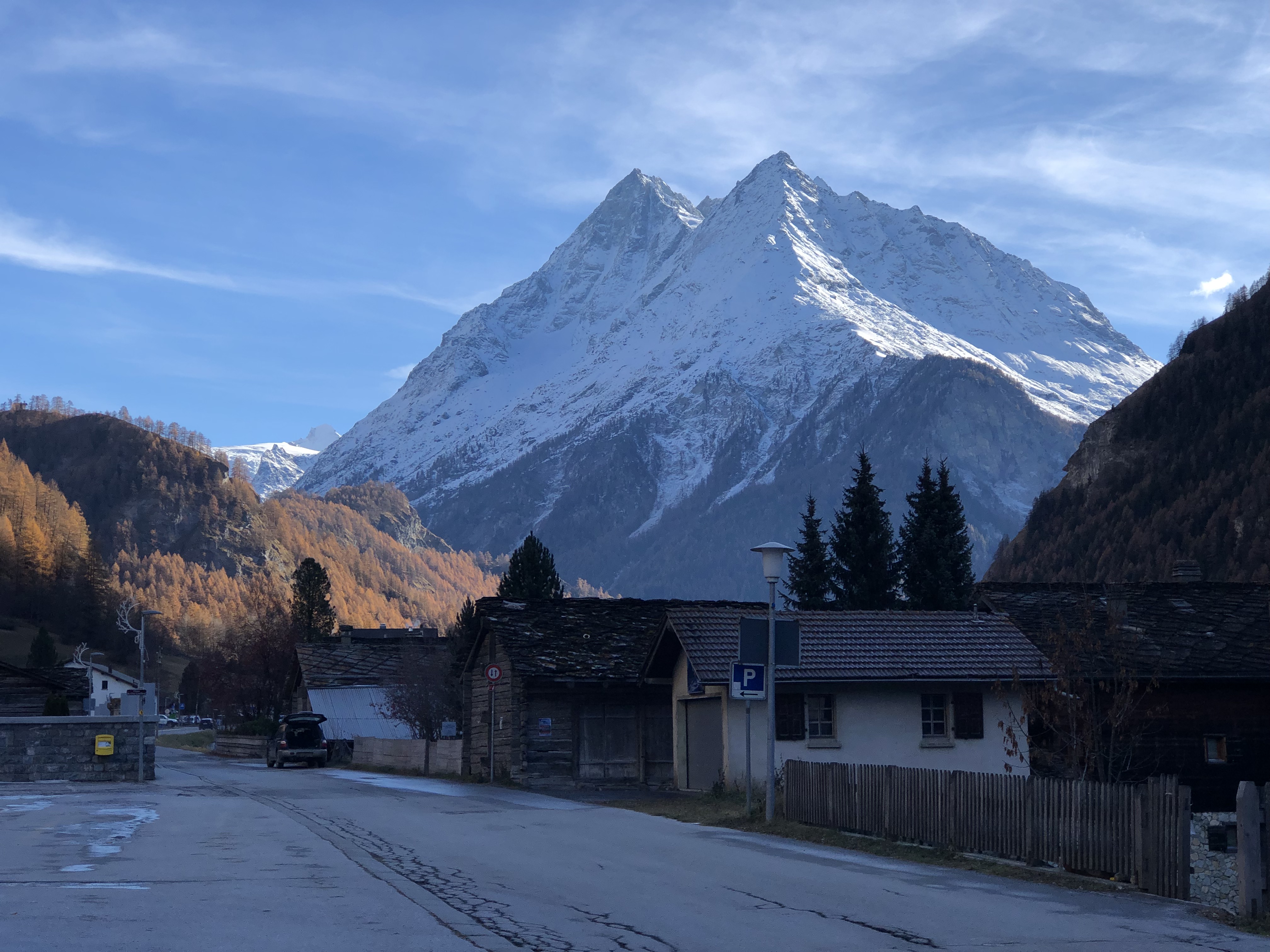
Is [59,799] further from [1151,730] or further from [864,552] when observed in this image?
[864,552]

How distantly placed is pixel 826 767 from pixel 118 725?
2696 cm

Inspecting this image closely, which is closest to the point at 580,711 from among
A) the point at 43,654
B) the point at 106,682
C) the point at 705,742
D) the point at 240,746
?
the point at 705,742

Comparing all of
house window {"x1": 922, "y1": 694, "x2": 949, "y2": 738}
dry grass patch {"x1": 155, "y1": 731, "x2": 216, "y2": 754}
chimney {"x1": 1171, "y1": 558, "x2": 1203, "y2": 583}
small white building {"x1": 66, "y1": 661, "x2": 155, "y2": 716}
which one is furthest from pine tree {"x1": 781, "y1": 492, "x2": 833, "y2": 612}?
small white building {"x1": 66, "y1": 661, "x2": 155, "y2": 716}

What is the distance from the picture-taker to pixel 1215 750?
31.5 metres

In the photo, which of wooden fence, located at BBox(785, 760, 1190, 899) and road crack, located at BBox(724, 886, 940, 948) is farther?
wooden fence, located at BBox(785, 760, 1190, 899)

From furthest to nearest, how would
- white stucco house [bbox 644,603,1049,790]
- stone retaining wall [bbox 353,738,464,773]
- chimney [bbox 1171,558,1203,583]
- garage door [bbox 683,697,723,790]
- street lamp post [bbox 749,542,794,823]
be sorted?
stone retaining wall [bbox 353,738,464,773] → chimney [bbox 1171,558,1203,583] → garage door [bbox 683,697,723,790] → white stucco house [bbox 644,603,1049,790] → street lamp post [bbox 749,542,794,823]

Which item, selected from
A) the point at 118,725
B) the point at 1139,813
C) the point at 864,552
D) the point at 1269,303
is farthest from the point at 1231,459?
the point at 1139,813

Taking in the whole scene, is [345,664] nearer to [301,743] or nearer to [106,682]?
[301,743]

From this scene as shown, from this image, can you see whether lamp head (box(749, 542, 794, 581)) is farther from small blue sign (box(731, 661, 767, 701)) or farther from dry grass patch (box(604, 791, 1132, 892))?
dry grass patch (box(604, 791, 1132, 892))

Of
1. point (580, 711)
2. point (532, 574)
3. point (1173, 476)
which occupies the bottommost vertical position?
point (580, 711)

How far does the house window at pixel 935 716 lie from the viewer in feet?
103

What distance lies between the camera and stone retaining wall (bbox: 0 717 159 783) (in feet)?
132

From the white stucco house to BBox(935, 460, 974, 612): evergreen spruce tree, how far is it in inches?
972

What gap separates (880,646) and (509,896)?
1910 centimetres
